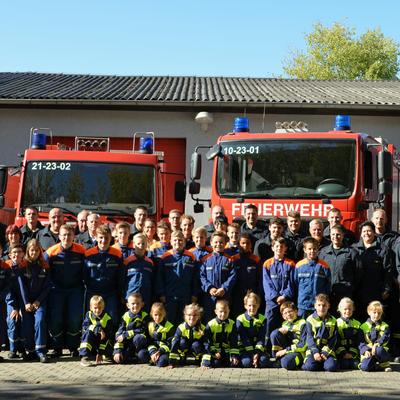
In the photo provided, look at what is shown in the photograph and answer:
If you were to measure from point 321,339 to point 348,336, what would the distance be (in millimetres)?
317

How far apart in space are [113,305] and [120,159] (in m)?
3.33

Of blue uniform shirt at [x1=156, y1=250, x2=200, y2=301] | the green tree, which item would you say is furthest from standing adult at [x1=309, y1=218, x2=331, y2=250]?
the green tree

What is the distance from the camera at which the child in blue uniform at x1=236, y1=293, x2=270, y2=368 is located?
8.33 metres

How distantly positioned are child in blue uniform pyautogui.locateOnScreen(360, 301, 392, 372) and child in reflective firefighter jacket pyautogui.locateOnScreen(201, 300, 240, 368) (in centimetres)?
134

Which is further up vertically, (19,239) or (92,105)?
(92,105)

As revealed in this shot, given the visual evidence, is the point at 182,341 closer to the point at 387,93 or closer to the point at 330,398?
the point at 330,398

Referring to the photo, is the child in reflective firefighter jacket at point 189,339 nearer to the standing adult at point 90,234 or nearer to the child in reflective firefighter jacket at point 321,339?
the child in reflective firefighter jacket at point 321,339

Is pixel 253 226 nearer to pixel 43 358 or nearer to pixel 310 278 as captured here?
pixel 310 278

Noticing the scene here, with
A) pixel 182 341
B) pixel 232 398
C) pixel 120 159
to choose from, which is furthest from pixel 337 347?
pixel 120 159

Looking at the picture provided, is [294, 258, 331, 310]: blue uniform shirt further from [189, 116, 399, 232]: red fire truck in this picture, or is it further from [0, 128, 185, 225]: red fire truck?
[0, 128, 185, 225]: red fire truck

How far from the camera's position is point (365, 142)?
439 inches

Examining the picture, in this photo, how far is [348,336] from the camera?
843 centimetres

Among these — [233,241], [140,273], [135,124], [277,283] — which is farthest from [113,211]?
[135,124]

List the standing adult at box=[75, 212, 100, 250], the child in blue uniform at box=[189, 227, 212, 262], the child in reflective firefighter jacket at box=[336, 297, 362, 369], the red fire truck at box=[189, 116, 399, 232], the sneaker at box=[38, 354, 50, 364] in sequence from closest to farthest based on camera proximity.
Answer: the child in reflective firefighter jacket at box=[336, 297, 362, 369] → the sneaker at box=[38, 354, 50, 364] → the child in blue uniform at box=[189, 227, 212, 262] → the standing adult at box=[75, 212, 100, 250] → the red fire truck at box=[189, 116, 399, 232]
